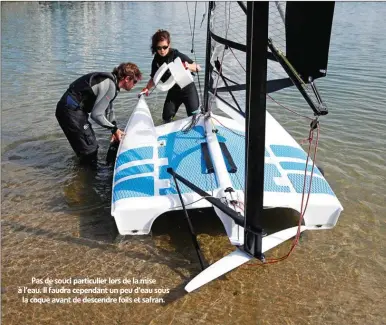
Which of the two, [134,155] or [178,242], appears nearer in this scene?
[178,242]

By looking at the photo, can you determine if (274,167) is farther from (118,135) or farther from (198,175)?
(118,135)

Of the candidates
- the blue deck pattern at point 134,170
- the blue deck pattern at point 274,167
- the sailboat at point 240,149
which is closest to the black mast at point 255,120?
the sailboat at point 240,149

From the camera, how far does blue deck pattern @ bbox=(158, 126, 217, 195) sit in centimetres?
372

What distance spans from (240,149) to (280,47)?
1163 millimetres

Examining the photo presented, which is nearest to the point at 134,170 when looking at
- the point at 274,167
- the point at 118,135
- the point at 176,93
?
the point at 118,135

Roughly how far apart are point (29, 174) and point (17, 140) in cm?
133

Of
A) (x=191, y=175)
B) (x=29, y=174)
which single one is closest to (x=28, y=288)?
(x=191, y=175)

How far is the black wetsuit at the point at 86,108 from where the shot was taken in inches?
169

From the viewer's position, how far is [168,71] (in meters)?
5.32

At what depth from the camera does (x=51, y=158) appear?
5.49 metres

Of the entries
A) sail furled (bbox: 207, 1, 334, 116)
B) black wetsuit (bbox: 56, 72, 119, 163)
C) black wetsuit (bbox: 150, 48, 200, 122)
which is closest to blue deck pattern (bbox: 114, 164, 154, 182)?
black wetsuit (bbox: 56, 72, 119, 163)

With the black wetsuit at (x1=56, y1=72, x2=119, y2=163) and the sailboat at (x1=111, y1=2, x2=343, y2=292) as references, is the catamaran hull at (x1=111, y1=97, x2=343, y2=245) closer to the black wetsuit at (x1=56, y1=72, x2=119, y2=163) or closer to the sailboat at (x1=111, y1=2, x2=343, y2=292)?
the sailboat at (x1=111, y1=2, x2=343, y2=292)

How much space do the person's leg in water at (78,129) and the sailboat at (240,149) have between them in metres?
0.44

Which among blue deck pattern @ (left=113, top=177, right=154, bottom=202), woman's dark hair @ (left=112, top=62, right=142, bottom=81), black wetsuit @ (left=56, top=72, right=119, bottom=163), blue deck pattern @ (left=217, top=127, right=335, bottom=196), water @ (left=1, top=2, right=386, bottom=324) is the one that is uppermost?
woman's dark hair @ (left=112, top=62, right=142, bottom=81)
